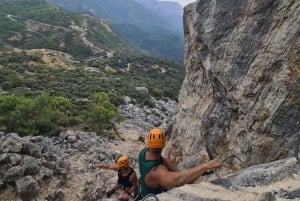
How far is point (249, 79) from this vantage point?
830cm

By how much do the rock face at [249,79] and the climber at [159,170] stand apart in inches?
94.3

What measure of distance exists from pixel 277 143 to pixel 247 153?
72 centimetres

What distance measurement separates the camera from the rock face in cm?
755

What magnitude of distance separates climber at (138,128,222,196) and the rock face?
7.86ft

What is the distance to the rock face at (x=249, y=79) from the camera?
24.8 ft

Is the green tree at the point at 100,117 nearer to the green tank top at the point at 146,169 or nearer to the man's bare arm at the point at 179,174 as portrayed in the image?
the green tank top at the point at 146,169

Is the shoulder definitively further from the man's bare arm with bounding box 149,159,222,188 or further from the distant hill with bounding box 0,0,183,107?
the distant hill with bounding box 0,0,183,107

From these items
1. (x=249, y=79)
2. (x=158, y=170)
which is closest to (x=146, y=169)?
(x=158, y=170)

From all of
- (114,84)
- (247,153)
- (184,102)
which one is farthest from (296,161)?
(114,84)

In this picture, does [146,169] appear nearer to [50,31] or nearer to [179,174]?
[179,174]

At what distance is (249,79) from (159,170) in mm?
3393

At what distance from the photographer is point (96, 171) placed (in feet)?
66.9

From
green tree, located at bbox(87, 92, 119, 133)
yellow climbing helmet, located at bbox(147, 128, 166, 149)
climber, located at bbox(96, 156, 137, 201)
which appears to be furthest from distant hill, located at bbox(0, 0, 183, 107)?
yellow climbing helmet, located at bbox(147, 128, 166, 149)

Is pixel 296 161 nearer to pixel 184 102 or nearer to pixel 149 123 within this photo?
pixel 184 102
